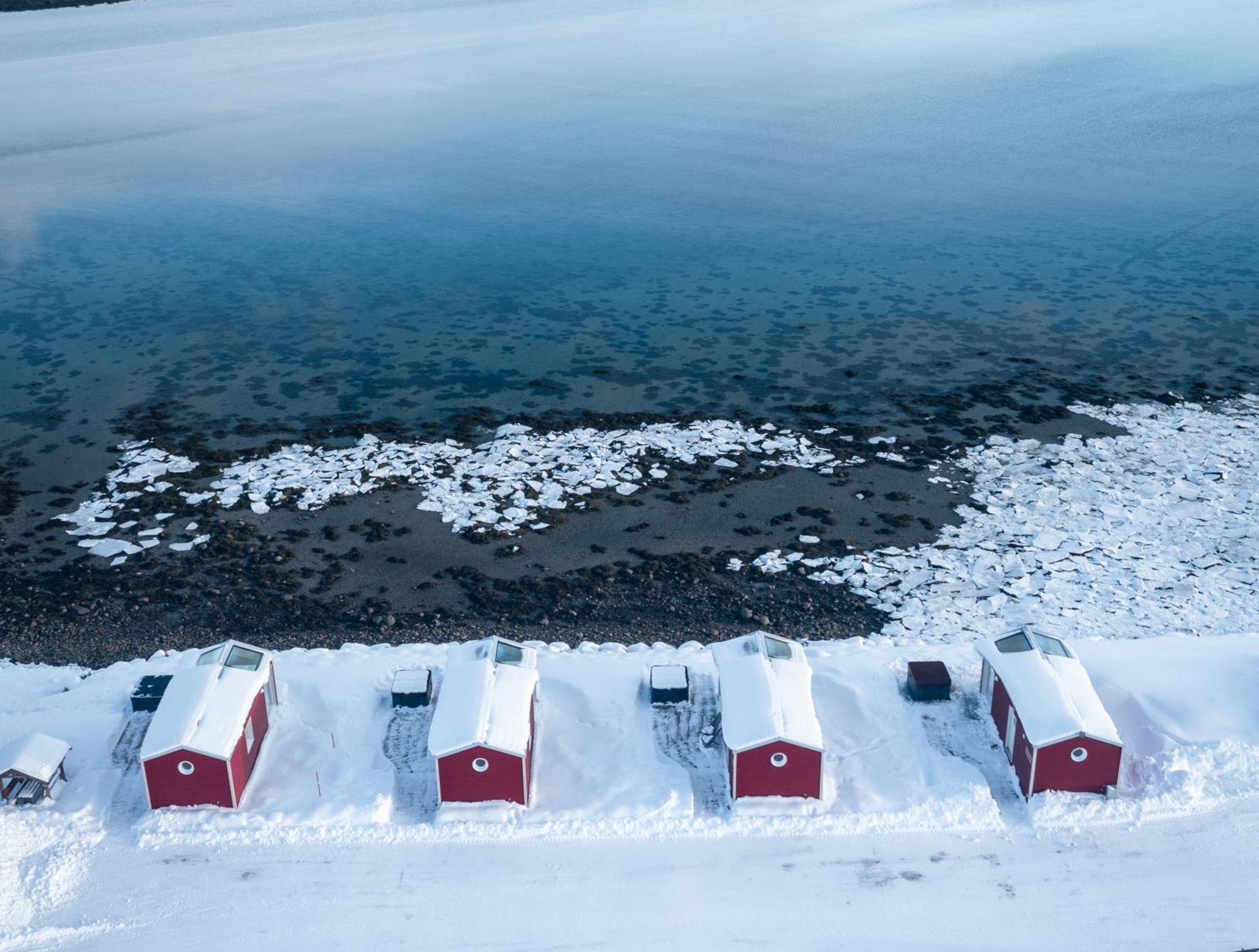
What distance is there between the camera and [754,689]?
2200 centimetres

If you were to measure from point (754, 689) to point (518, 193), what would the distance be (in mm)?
47430

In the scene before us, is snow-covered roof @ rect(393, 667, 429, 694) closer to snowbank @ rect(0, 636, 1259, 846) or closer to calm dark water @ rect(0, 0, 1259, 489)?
snowbank @ rect(0, 636, 1259, 846)

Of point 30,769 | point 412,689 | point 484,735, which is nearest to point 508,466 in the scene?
point 412,689

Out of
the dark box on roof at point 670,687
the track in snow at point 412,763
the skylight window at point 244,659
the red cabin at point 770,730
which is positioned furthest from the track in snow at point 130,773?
the red cabin at point 770,730

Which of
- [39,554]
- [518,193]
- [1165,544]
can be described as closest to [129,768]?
[39,554]

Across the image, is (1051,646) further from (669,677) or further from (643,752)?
(643,752)

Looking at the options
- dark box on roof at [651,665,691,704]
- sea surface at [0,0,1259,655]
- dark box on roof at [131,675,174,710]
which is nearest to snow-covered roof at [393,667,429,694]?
dark box on roof at [131,675,174,710]

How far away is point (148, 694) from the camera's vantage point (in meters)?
23.6

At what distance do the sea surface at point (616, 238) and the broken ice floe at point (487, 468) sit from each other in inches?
60.6

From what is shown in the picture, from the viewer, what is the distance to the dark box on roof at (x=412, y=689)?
2378cm

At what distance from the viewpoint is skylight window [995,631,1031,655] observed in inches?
900

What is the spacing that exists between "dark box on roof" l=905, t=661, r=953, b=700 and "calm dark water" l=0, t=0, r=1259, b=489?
15557mm

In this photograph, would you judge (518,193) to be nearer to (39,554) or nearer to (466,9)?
(39,554)

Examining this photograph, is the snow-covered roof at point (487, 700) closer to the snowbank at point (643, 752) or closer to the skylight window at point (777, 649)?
the snowbank at point (643, 752)
